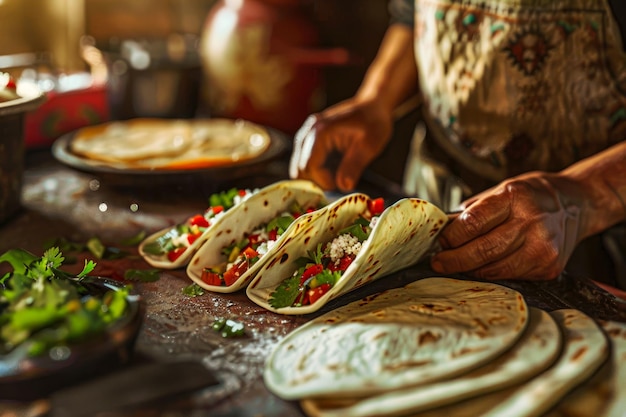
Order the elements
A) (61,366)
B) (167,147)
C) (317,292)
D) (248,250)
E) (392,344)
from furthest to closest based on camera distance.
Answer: (167,147) → (248,250) → (317,292) → (392,344) → (61,366)

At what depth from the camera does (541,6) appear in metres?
2.59

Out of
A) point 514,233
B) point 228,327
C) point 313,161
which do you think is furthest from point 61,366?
point 313,161

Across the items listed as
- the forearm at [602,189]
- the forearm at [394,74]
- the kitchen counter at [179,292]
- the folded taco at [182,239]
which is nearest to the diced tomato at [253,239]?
the folded taco at [182,239]

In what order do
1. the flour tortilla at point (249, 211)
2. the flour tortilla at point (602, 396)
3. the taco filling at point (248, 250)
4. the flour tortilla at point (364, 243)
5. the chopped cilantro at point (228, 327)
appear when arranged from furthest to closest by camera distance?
→ the flour tortilla at point (249, 211)
the taco filling at point (248, 250)
the flour tortilla at point (364, 243)
the chopped cilantro at point (228, 327)
the flour tortilla at point (602, 396)

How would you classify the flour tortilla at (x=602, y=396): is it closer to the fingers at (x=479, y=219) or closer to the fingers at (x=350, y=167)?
the fingers at (x=479, y=219)

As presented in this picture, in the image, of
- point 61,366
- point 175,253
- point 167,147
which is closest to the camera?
point 61,366

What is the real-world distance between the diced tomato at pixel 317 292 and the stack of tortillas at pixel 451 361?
71 mm

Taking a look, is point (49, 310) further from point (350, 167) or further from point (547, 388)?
point (350, 167)

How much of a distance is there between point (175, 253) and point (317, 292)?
608 mm

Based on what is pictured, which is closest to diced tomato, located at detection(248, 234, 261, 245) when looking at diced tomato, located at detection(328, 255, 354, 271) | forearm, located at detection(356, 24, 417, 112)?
diced tomato, located at detection(328, 255, 354, 271)

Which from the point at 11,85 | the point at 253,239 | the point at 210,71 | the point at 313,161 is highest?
the point at 11,85

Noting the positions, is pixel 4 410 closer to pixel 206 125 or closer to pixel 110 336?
pixel 110 336

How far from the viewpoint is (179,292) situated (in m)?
2.12

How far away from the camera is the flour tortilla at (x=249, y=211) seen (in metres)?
2.27
